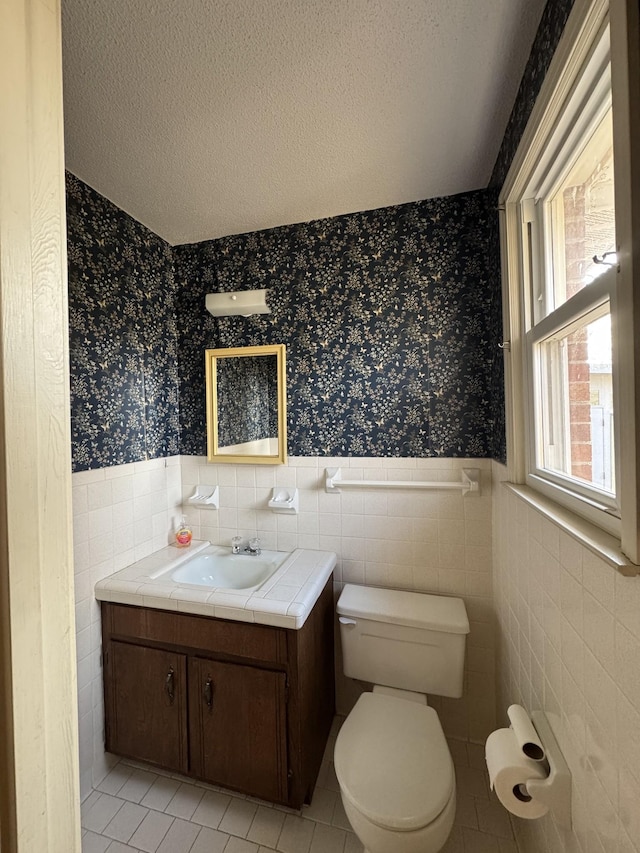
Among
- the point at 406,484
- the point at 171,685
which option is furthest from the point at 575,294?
the point at 171,685

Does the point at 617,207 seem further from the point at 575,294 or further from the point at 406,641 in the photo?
the point at 406,641

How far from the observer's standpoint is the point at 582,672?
769 millimetres

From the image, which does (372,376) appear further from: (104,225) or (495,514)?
(104,225)

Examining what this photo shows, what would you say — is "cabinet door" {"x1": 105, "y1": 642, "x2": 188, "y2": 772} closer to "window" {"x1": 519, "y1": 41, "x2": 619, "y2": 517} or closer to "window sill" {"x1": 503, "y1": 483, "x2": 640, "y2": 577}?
"window sill" {"x1": 503, "y1": 483, "x2": 640, "y2": 577}

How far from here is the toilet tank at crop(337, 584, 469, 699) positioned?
145 cm

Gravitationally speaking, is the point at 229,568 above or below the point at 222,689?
above

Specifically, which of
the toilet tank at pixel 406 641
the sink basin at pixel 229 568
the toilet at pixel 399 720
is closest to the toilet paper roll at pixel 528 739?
the toilet at pixel 399 720

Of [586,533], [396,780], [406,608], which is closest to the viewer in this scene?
[586,533]

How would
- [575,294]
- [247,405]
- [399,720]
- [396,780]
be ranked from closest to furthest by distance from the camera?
1. [575,294]
2. [396,780]
3. [399,720]
4. [247,405]

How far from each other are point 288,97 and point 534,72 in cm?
73

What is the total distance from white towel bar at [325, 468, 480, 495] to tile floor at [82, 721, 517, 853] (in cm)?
120

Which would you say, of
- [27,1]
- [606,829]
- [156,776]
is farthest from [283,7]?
[156,776]

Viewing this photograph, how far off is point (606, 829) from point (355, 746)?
0.75 meters

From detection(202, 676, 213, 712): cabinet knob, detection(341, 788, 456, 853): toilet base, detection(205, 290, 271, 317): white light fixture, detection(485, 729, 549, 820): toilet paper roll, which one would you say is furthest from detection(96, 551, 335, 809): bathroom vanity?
detection(205, 290, 271, 317): white light fixture
